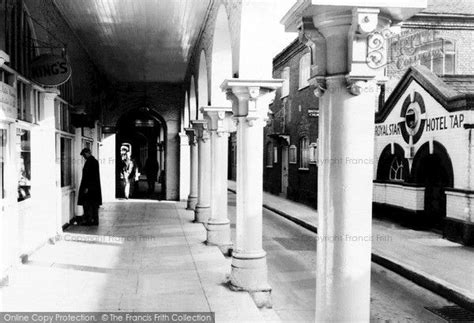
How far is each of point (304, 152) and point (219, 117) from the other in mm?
10428

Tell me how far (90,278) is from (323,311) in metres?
4.13

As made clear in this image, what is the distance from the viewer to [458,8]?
1653cm

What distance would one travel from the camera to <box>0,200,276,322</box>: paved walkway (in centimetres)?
531

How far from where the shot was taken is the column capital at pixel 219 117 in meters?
9.06

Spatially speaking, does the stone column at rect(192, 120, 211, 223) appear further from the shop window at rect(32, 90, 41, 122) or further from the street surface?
the shop window at rect(32, 90, 41, 122)

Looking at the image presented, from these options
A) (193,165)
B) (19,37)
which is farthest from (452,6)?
(19,37)

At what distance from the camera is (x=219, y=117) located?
915cm

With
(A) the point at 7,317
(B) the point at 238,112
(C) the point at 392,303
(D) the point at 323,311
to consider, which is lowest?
(C) the point at 392,303

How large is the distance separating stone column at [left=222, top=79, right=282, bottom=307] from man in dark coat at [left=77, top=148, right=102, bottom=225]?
5.95m

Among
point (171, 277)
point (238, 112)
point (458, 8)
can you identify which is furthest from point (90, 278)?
point (458, 8)

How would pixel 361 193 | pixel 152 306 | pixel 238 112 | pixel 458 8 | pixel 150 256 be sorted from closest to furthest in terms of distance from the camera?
pixel 361 193
pixel 152 306
pixel 238 112
pixel 150 256
pixel 458 8

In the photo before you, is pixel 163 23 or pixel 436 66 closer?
pixel 163 23

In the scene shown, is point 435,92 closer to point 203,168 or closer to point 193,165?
point 203,168

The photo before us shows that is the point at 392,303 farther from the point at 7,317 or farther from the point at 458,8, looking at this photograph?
the point at 458,8
